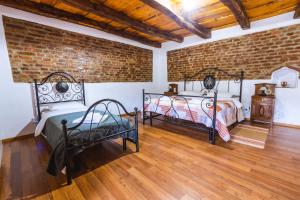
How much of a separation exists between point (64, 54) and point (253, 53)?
466 cm

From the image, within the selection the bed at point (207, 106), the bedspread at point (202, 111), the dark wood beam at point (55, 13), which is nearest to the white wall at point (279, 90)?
the bed at point (207, 106)

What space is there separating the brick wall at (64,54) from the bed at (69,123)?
270 mm

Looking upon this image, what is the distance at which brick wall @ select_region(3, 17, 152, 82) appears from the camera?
2.88 metres

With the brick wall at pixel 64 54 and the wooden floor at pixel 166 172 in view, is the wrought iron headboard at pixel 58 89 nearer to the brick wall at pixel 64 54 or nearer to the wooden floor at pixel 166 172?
the brick wall at pixel 64 54

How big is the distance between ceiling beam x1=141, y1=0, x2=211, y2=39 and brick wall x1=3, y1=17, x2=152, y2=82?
6.58 ft

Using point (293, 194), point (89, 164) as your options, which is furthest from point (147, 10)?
point (293, 194)

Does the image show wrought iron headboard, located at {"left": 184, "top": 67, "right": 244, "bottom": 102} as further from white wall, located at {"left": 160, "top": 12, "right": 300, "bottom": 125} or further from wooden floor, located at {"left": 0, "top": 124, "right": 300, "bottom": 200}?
wooden floor, located at {"left": 0, "top": 124, "right": 300, "bottom": 200}

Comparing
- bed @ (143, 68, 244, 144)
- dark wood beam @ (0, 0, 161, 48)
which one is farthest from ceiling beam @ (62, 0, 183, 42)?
bed @ (143, 68, 244, 144)

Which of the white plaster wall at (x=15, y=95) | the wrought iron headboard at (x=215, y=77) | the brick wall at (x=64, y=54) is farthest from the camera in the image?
the wrought iron headboard at (x=215, y=77)

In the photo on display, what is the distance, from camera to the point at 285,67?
3.38 m

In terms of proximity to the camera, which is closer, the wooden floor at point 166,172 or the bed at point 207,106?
the wooden floor at point 166,172

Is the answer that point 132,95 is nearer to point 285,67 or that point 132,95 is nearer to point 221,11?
point 221,11

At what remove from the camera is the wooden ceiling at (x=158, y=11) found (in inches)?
107

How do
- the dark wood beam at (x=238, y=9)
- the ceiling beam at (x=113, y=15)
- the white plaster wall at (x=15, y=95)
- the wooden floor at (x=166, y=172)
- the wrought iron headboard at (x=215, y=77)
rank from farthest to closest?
Answer: the wrought iron headboard at (x=215, y=77) → the white plaster wall at (x=15, y=95) → the ceiling beam at (x=113, y=15) → the dark wood beam at (x=238, y=9) → the wooden floor at (x=166, y=172)
